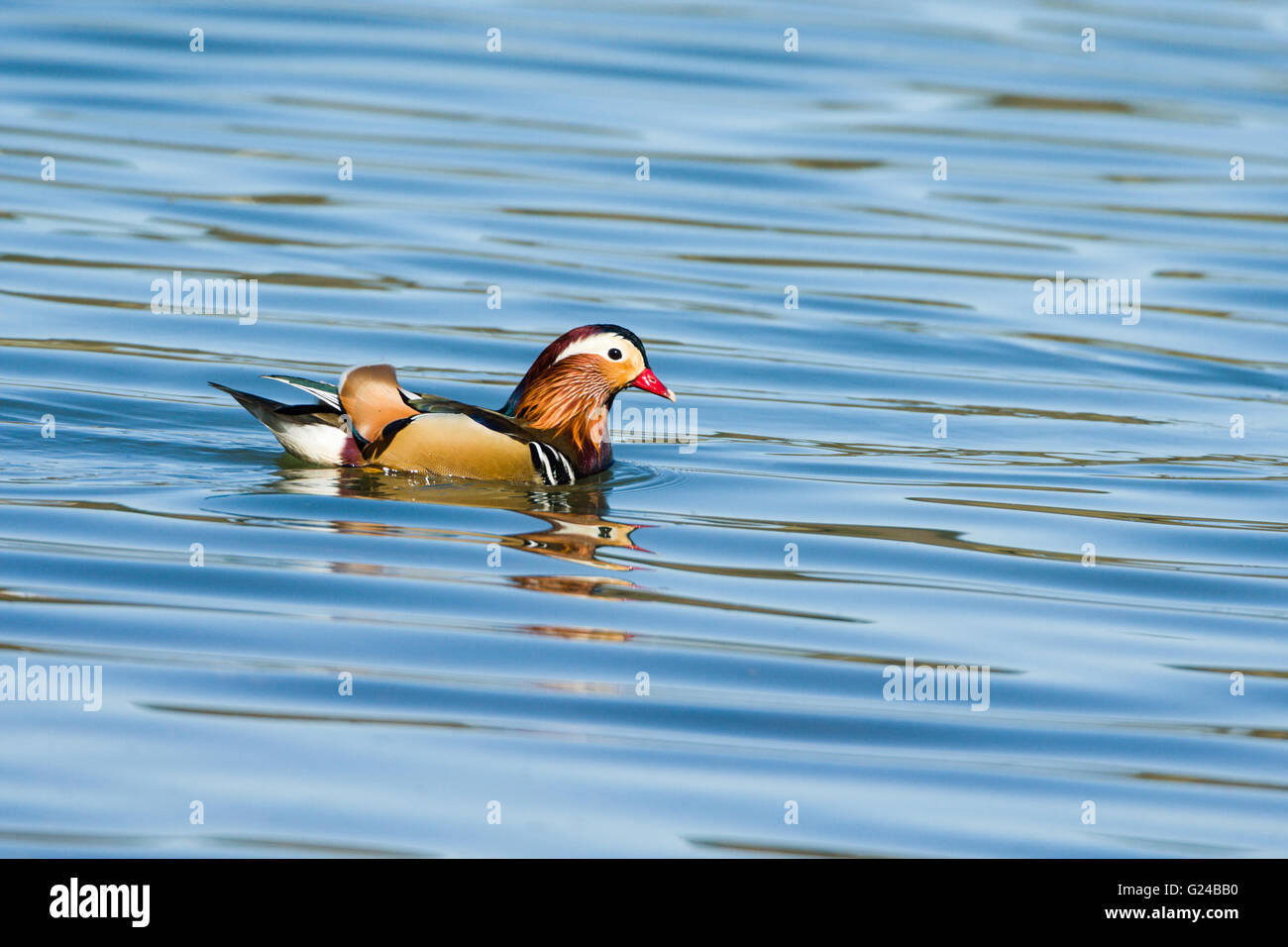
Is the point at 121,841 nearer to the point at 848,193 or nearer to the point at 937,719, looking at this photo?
the point at 937,719

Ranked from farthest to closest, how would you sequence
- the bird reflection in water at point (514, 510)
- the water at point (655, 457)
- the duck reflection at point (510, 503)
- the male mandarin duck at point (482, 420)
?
the male mandarin duck at point (482, 420) → the duck reflection at point (510, 503) → the bird reflection in water at point (514, 510) → the water at point (655, 457)

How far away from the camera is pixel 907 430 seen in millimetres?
12047

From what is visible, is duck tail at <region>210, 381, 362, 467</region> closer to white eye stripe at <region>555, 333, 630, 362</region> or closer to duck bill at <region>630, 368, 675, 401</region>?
white eye stripe at <region>555, 333, 630, 362</region>

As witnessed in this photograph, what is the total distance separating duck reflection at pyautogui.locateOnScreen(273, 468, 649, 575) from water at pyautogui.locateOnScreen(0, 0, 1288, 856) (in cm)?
4

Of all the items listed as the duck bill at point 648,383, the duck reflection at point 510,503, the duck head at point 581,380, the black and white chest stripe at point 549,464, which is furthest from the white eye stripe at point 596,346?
the duck reflection at point 510,503

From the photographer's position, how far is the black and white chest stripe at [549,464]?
9711mm

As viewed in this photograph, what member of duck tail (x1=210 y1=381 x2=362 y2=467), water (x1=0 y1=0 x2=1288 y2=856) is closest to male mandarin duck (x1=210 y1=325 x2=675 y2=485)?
duck tail (x1=210 y1=381 x2=362 y2=467)

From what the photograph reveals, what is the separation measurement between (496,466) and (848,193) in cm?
1035

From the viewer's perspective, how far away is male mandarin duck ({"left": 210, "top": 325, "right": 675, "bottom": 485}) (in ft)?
31.1

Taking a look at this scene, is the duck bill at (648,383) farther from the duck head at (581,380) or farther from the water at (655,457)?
the water at (655,457)

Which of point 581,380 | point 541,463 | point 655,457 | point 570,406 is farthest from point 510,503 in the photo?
point 655,457

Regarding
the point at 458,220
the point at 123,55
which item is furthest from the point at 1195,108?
the point at 123,55

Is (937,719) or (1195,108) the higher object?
(1195,108)

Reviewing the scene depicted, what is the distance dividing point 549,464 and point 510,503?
1.26 ft
